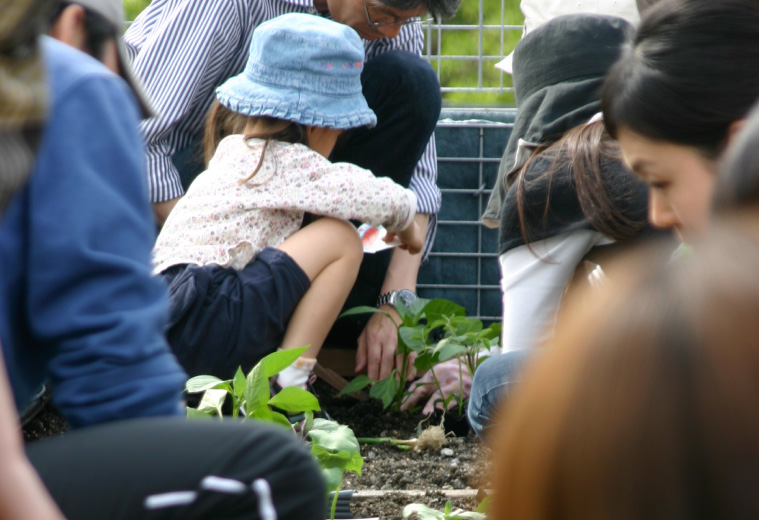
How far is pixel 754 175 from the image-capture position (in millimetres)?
669

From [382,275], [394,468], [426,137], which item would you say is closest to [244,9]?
[426,137]

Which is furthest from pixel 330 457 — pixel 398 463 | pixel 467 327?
pixel 467 327

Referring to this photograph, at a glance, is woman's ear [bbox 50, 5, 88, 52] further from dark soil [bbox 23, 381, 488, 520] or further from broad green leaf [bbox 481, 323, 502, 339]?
broad green leaf [bbox 481, 323, 502, 339]

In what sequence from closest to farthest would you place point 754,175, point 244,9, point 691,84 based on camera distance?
1. point 754,175
2. point 691,84
3. point 244,9

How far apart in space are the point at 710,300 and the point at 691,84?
96 centimetres

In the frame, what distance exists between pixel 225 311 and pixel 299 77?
0.55 m

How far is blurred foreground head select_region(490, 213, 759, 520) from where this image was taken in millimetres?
448

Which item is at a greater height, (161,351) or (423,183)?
(161,351)

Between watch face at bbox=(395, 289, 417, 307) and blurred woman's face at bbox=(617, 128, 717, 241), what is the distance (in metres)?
0.98

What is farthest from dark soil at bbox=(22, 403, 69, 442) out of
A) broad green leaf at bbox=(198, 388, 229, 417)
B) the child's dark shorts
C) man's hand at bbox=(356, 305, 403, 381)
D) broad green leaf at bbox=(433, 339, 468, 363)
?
broad green leaf at bbox=(433, 339, 468, 363)

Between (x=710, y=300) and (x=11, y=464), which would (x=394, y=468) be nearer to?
(x=11, y=464)

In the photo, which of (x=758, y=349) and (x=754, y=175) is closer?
(x=758, y=349)

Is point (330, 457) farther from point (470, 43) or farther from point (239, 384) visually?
point (470, 43)

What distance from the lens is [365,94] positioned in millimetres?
2393
